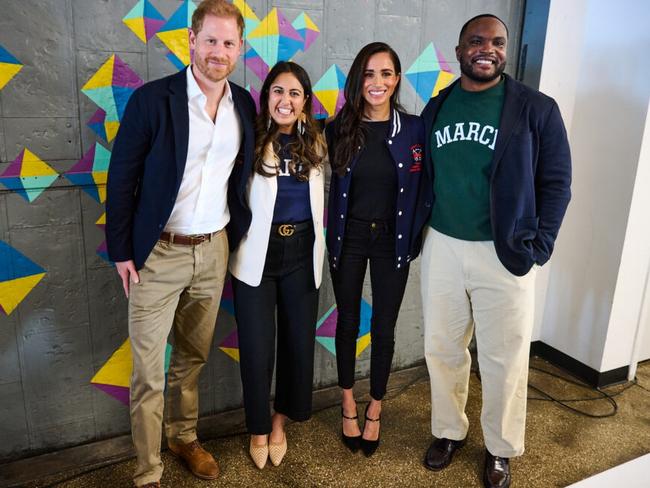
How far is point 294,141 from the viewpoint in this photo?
2.11 metres

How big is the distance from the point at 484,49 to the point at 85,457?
7.44 feet

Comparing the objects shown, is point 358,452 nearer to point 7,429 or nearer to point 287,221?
point 287,221

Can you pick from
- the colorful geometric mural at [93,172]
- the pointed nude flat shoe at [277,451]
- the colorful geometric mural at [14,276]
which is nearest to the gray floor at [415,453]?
the pointed nude flat shoe at [277,451]

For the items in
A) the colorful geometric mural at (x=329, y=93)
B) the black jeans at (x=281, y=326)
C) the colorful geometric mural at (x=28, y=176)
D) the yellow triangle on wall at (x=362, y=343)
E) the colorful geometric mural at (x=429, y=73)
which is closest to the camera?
the colorful geometric mural at (x=28, y=176)

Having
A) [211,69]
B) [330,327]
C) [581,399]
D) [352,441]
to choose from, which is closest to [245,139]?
[211,69]

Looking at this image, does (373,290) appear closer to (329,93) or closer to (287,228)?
(287,228)

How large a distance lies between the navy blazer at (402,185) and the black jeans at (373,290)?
42mm

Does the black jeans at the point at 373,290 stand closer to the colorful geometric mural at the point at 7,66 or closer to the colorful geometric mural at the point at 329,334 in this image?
the colorful geometric mural at the point at 329,334

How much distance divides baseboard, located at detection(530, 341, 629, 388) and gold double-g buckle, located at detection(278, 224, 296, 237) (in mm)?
2023

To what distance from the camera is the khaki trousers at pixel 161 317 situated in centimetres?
198

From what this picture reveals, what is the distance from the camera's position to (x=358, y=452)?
2.46 m

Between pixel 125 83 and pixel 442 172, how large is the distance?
1271mm

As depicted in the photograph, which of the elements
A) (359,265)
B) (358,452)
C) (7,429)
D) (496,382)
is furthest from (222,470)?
(496,382)

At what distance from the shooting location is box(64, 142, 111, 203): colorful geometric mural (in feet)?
7.10
